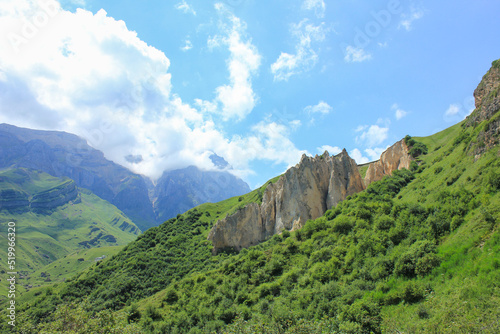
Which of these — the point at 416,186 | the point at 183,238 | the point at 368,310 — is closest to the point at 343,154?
the point at 416,186

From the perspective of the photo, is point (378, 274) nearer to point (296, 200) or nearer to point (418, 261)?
point (418, 261)

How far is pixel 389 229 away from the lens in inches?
1453

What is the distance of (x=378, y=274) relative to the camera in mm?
29266

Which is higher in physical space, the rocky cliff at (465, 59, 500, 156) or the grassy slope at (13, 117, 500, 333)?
the rocky cliff at (465, 59, 500, 156)

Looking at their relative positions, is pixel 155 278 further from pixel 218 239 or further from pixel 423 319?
pixel 423 319

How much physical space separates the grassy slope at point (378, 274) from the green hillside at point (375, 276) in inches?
5.1

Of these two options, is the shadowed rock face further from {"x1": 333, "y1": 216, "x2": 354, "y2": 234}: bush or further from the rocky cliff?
the rocky cliff

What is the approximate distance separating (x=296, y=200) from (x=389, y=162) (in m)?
35.1

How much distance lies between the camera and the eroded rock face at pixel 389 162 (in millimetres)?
83375

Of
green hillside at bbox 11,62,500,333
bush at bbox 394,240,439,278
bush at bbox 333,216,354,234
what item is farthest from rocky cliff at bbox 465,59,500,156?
bush at bbox 333,216,354,234

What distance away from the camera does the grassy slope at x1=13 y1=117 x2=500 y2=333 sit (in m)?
19.4

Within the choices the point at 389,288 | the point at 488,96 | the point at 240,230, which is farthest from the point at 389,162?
the point at 389,288

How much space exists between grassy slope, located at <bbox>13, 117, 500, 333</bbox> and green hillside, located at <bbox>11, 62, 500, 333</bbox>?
0.13 meters

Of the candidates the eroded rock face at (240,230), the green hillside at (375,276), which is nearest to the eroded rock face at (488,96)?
the green hillside at (375,276)
